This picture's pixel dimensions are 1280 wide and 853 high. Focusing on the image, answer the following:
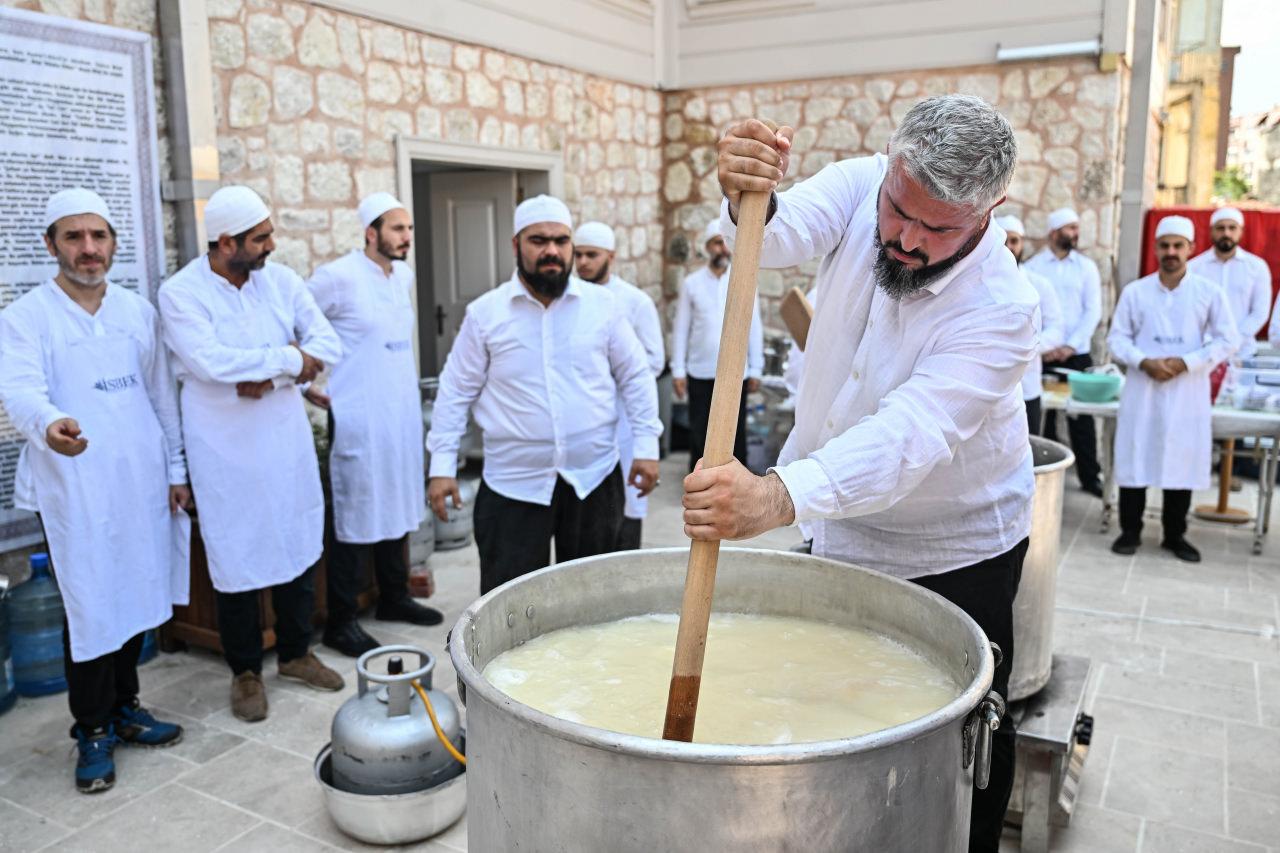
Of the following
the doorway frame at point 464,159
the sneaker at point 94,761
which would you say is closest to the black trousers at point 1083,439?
the doorway frame at point 464,159

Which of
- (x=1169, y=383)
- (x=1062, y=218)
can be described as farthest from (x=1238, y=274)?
(x=1169, y=383)

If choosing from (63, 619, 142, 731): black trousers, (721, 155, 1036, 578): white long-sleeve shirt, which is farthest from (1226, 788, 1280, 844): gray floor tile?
(63, 619, 142, 731): black trousers

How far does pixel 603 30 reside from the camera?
26.4ft

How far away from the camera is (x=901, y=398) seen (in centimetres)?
170

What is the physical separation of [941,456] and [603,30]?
7.19 meters

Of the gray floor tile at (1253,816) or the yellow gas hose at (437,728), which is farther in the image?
the gray floor tile at (1253,816)

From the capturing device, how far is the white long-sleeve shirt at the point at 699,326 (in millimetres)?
7363

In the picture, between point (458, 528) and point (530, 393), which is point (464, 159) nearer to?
point (458, 528)

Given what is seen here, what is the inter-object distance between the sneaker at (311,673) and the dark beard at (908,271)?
3.02 meters

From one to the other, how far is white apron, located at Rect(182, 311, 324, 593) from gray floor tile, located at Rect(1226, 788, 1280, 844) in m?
3.37

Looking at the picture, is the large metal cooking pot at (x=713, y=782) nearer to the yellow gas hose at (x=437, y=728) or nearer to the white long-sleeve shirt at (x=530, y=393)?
the yellow gas hose at (x=437, y=728)

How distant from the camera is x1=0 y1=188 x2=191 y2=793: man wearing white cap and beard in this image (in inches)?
128

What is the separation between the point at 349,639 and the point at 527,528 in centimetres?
132

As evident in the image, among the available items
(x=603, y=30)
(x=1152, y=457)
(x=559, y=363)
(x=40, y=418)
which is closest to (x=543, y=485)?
(x=559, y=363)
